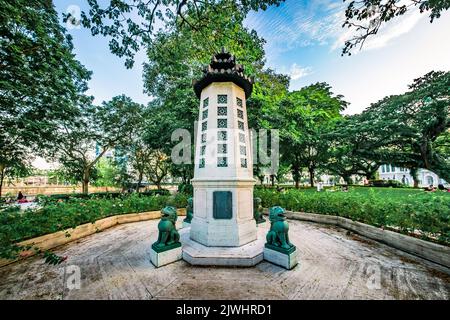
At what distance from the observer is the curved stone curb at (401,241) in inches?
158

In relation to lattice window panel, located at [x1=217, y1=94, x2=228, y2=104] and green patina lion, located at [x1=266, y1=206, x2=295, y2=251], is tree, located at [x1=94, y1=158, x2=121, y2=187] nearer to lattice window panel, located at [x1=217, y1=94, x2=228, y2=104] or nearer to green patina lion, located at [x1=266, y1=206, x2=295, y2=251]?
lattice window panel, located at [x1=217, y1=94, x2=228, y2=104]

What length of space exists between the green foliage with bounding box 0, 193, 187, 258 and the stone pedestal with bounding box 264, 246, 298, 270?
452 centimetres

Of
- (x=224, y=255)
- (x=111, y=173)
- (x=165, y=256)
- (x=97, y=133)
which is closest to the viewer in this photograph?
(x=165, y=256)

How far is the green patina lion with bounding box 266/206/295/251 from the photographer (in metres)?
4.08

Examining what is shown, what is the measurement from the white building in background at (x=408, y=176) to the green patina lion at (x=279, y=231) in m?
48.6

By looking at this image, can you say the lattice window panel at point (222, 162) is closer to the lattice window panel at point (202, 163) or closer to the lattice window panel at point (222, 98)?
the lattice window panel at point (202, 163)

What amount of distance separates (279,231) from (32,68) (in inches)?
387

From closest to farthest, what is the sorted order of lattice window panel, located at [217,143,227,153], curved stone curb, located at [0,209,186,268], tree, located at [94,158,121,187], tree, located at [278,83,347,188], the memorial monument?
A: curved stone curb, located at [0,209,186,268], the memorial monument, lattice window panel, located at [217,143,227,153], tree, located at [278,83,347,188], tree, located at [94,158,121,187]

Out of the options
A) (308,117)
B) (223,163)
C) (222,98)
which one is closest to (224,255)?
(223,163)

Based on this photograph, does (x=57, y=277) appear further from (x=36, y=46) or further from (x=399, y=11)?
(x=399, y=11)

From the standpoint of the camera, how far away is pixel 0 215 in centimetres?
417

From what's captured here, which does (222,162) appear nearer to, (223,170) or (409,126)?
(223,170)

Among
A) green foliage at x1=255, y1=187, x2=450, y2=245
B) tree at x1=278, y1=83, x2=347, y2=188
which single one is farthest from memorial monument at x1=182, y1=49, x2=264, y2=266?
tree at x1=278, y1=83, x2=347, y2=188

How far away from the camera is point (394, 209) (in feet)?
17.6
